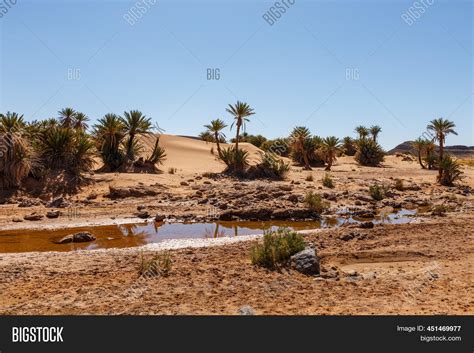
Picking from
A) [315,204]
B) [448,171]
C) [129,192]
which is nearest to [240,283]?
[315,204]

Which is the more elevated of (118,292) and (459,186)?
(459,186)

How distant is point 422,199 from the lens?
20719 millimetres

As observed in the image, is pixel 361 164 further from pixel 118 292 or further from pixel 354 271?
pixel 118 292

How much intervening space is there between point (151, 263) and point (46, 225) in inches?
311

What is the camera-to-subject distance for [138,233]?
1292 centimetres

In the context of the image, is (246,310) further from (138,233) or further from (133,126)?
(133,126)

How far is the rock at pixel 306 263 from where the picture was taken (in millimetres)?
Answer: 7574

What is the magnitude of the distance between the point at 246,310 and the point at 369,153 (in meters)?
43.1

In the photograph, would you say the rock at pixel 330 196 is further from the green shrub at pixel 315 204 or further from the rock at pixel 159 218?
the rock at pixel 159 218

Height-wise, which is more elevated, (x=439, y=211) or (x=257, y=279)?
(x=439, y=211)

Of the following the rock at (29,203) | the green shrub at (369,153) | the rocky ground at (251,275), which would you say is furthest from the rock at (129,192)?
the green shrub at (369,153)

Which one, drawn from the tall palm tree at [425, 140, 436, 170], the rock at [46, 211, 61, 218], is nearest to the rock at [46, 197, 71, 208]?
the rock at [46, 211, 61, 218]
